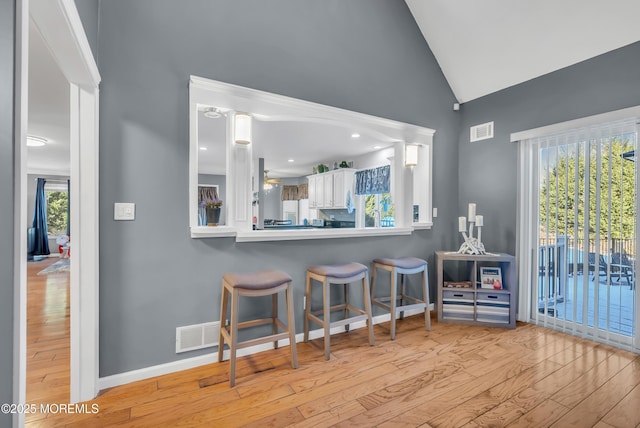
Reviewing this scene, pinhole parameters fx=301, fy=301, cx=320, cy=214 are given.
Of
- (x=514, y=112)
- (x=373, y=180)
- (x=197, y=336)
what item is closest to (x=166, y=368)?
(x=197, y=336)

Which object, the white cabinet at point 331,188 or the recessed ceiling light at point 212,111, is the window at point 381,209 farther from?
the recessed ceiling light at point 212,111

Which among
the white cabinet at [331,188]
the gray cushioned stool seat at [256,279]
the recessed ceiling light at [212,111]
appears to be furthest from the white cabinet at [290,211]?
the gray cushioned stool seat at [256,279]

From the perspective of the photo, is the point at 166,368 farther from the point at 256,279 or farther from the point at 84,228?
the point at 84,228

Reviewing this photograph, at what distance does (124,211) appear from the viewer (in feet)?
6.53

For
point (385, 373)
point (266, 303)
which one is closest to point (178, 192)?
point (266, 303)

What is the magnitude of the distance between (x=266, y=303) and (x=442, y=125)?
286 centimetres

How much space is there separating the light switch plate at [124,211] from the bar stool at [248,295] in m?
0.75

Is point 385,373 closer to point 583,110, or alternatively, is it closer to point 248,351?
point 248,351

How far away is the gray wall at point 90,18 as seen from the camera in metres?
1.54

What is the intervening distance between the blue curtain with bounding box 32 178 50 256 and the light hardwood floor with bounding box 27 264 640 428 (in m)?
6.76

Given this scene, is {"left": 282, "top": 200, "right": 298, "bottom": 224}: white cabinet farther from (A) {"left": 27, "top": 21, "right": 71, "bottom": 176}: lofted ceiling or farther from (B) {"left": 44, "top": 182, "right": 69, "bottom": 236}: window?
(B) {"left": 44, "top": 182, "right": 69, "bottom": 236}: window

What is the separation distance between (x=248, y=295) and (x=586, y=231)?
298cm

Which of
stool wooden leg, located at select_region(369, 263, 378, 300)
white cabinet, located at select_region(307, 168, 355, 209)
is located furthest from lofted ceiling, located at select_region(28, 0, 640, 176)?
white cabinet, located at select_region(307, 168, 355, 209)

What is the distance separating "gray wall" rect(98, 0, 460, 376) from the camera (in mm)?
1965
